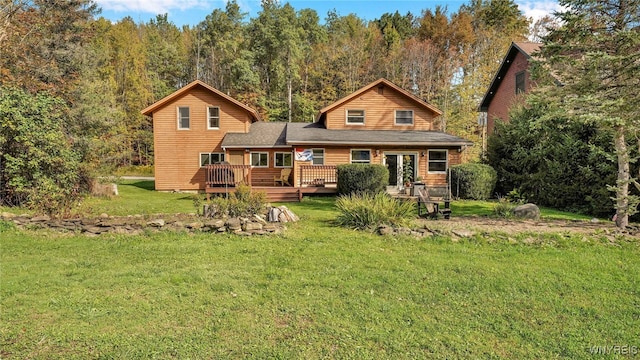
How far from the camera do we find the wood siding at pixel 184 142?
17625 millimetres

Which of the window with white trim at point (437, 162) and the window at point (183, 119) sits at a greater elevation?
the window at point (183, 119)

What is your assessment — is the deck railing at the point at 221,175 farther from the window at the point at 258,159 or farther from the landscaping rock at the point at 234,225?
the landscaping rock at the point at 234,225

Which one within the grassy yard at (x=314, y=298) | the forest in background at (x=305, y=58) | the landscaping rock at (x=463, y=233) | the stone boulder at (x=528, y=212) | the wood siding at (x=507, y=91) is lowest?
the grassy yard at (x=314, y=298)

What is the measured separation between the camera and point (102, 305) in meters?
3.62

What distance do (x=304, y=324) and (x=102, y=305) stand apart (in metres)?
2.28


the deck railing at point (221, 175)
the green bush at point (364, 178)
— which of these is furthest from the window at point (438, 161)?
the deck railing at point (221, 175)

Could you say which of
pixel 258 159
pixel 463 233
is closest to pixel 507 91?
pixel 258 159

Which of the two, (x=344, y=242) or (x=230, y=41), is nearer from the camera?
(x=344, y=242)

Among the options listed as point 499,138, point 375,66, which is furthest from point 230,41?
point 499,138

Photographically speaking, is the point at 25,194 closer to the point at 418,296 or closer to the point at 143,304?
the point at 143,304

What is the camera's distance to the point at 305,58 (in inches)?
1363

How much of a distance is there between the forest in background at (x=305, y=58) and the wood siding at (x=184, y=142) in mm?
9359

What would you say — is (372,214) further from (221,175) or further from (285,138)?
(285,138)

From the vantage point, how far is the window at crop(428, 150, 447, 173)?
16766mm
